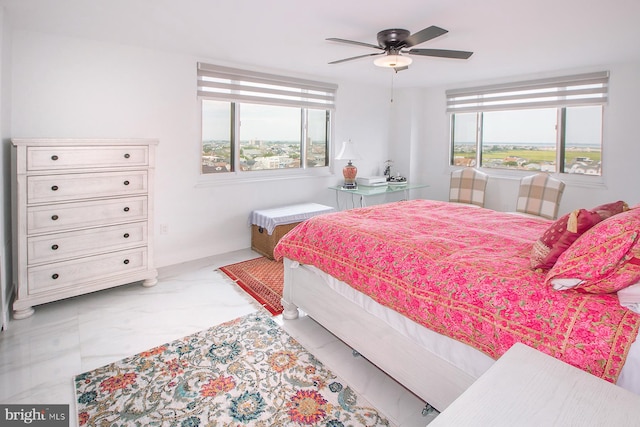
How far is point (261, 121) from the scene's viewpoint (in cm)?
481

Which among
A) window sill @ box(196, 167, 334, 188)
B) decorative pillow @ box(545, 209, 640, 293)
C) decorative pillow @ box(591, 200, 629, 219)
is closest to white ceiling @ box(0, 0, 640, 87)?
window sill @ box(196, 167, 334, 188)

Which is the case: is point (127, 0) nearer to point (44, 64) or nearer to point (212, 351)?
point (44, 64)

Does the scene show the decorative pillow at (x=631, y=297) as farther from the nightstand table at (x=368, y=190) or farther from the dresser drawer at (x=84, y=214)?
the nightstand table at (x=368, y=190)

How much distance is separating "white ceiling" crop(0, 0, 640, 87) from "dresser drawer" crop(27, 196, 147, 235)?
140 centimetres

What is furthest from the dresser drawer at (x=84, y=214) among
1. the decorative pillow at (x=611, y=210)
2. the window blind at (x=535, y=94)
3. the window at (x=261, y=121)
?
the window blind at (x=535, y=94)

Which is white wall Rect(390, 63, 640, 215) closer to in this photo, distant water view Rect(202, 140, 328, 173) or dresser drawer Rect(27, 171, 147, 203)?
distant water view Rect(202, 140, 328, 173)

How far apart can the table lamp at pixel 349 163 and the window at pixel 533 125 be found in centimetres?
165

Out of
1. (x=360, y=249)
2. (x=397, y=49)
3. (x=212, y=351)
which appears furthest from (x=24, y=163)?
(x=397, y=49)

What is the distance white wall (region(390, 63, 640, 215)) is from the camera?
163 inches

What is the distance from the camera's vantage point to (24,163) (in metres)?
2.75

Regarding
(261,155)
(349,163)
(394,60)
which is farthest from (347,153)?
(394,60)

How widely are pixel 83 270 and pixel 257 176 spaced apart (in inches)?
88.0

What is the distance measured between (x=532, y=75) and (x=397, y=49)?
2.69 m

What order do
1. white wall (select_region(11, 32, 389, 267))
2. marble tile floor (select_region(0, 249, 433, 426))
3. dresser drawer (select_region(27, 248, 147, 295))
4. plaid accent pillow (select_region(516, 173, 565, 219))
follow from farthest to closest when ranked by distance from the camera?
1. plaid accent pillow (select_region(516, 173, 565, 219))
2. white wall (select_region(11, 32, 389, 267))
3. dresser drawer (select_region(27, 248, 147, 295))
4. marble tile floor (select_region(0, 249, 433, 426))
